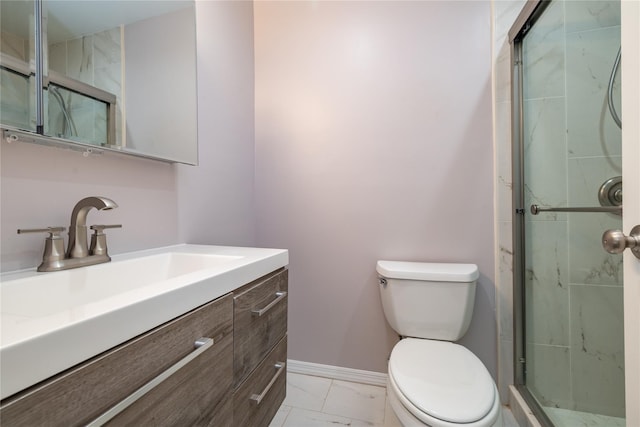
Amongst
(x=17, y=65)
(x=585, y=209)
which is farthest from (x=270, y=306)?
(x=585, y=209)

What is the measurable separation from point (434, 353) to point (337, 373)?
670 millimetres

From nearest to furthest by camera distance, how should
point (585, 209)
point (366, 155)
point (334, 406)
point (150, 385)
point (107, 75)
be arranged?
point (150, 385), point (107, 75), point (585, 209), point (334, 406), point (366, 155)

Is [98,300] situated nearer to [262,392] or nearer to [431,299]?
[262,392]

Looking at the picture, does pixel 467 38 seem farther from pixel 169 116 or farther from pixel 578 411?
pixel 578 411

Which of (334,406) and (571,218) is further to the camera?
(334,406)

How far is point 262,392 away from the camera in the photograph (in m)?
0.87

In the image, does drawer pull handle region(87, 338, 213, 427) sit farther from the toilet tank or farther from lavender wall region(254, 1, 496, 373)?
lavender wall region(254, 1, 496, 373)

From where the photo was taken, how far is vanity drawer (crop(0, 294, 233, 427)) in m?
0.33

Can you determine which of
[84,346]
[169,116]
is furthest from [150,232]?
[84,346]

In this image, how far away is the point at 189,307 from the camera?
55cm

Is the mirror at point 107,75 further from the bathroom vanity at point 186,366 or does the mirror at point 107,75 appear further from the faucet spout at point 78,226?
the bathroom vanity at point 186,366

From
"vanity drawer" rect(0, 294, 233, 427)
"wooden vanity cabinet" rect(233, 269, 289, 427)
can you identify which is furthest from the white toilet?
"vanity drawer" rect(0, 294, 233, 427)

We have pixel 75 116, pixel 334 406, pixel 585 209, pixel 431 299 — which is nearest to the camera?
pixel 75 116

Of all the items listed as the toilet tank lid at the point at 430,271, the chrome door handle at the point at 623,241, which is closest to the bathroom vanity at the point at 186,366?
the toilet tank lid at the point at 430,271
